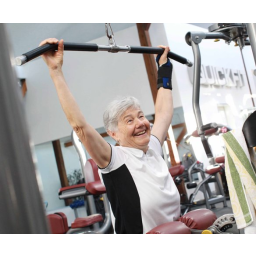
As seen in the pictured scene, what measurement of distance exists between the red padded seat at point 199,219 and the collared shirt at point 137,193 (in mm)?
204

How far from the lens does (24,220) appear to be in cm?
20

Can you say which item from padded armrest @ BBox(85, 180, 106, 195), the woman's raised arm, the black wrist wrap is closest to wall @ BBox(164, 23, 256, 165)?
padded armrest @ BBox(85, 180, 106, 195)

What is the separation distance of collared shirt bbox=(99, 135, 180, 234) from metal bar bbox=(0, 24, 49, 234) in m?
1.35

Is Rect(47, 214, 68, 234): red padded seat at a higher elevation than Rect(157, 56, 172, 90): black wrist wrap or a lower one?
lower

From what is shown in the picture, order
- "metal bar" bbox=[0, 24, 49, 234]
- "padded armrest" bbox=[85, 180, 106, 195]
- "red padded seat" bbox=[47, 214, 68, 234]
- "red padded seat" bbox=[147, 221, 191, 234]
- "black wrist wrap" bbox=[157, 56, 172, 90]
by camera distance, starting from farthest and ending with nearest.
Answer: "padded armrest" bbox=[85, 180, 106, 195] → "red padded seat" bbox=[47, 214, 68, 234] → "black wrist wrap" bbox=[157, 56, 172, 90] → "red padded seat" bbox=[147, 221, 191, 234] → "metal bar" bbox=[0, 24, 49, 234]

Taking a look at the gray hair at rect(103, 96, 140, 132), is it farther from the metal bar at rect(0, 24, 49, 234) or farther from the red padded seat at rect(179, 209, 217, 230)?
the metal bar at rect(0, 24, 49, 234)

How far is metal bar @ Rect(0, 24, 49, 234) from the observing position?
0.64 feet

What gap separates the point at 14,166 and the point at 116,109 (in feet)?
5.16

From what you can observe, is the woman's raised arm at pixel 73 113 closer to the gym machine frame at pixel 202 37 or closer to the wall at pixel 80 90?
the gym machine frame at pixel 202 37

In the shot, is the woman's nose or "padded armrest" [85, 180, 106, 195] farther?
"padded armrest" [85, 180, 106, 195]

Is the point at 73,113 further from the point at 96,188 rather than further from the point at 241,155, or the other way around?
the point at 96,188

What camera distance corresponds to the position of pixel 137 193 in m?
1.55
